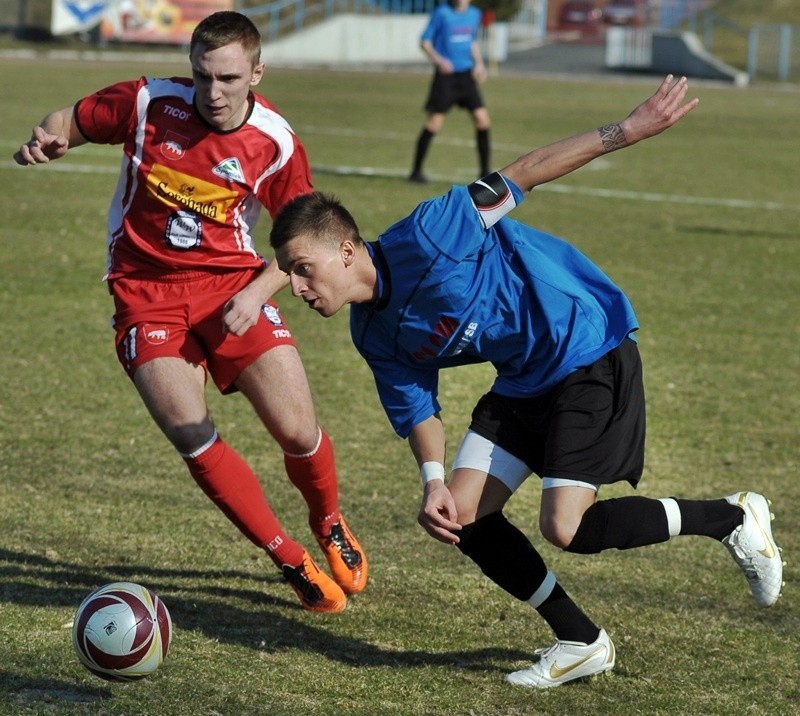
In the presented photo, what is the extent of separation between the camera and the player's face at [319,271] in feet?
13.6

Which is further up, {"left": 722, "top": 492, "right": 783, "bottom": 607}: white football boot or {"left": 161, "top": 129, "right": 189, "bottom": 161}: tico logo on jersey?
{"left": 161, "top": 129, "right": 189, "bottom": 161}: tico logo on jersey

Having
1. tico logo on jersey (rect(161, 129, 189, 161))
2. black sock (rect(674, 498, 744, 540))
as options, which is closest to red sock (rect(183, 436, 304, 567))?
tico logo on jersey (rect(161, 129, 189, 161))

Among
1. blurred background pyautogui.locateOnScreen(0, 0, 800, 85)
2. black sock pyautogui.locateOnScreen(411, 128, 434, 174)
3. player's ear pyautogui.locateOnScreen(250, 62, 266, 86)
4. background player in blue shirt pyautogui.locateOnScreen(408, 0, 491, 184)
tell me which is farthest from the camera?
blurred background pyautogui.locateOnScreen(0, 0, 800, 85)

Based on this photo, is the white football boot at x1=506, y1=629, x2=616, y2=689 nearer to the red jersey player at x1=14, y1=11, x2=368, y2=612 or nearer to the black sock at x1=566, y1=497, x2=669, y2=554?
the black sock at x1=566, y1=497, x2=669, y2=554

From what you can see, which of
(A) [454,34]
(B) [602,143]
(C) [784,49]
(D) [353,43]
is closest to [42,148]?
(B) [602,143]

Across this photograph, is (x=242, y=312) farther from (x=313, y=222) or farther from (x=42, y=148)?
(x=42, y=148)

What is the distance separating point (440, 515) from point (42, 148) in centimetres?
213

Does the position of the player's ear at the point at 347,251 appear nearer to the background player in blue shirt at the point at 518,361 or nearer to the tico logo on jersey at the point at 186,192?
the background player in blue shirt at the point at 518,361

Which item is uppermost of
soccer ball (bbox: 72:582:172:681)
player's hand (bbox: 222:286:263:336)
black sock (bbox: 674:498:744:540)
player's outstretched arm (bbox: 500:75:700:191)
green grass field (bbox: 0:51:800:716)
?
player's outstretched arm (bbox: 500:75:700:191)

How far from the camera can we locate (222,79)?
16.2ft

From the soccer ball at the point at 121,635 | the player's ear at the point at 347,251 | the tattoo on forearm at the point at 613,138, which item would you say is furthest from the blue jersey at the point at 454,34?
the soccer ball at the point at 121,635

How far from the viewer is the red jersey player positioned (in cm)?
504

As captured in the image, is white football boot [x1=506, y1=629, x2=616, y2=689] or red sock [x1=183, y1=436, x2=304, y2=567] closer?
white football boot [x1=506, y1=629, x2=616, y2=689]

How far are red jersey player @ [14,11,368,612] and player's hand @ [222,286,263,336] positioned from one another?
112mm
